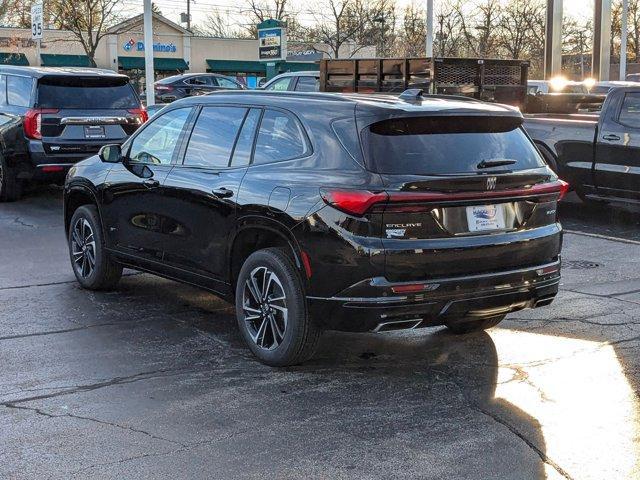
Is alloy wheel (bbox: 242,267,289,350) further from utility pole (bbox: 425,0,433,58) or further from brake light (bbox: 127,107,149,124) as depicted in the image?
utility pole (bbox: 425,0,433,58)

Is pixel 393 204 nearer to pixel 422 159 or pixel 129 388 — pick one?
pixel 422 159

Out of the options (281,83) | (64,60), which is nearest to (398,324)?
(281,83)

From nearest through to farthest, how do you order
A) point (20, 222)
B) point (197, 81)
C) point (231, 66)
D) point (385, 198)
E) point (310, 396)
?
point (385, 198)
point (310, 396)
point (20, 222)
point (197, 81)
point (231, 66)

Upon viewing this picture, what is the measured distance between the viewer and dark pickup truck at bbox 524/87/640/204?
1168 centimetres

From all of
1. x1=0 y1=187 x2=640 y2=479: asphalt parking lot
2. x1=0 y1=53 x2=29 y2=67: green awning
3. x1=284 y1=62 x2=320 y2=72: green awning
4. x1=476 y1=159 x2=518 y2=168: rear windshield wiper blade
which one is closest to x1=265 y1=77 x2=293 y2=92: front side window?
x1=0 y1=187 x2=640 y2=479: asphalt parking lot

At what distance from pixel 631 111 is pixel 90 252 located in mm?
7149

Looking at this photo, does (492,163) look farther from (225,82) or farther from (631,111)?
(225,82)

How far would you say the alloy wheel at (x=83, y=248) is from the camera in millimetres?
7945

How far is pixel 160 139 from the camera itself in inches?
280

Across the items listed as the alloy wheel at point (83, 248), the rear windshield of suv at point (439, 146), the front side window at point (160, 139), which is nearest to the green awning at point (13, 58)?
the alloy wheel at point (83, 248)

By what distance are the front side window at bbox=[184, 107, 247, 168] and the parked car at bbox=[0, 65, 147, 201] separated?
6846 mm

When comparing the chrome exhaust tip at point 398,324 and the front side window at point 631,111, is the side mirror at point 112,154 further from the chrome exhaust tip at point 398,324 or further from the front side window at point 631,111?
the front side window at point 631,111

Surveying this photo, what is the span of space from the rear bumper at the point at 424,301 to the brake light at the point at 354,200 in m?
0.40

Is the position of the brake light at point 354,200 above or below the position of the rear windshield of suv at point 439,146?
below
